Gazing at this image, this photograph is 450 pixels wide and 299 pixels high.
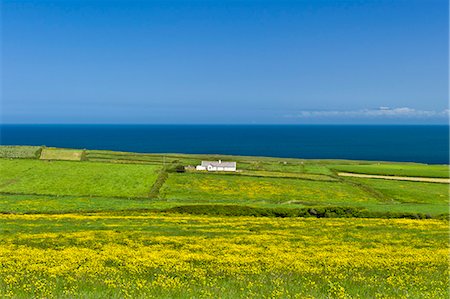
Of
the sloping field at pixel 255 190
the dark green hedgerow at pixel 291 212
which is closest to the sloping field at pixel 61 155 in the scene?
the sloping field at pixel 255 190

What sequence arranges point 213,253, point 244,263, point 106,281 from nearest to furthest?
point 106,281
point 244,263
point 213,253

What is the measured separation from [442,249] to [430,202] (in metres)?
54.3

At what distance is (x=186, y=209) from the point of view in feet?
195

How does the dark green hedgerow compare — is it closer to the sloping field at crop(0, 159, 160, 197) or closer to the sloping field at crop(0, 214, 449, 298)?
the sloping field at crop(0, 214, 449, 298)

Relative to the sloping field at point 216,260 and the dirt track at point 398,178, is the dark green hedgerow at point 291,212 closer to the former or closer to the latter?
the sloping field at point 216,260

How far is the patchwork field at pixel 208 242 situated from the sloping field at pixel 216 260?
0.10 meters

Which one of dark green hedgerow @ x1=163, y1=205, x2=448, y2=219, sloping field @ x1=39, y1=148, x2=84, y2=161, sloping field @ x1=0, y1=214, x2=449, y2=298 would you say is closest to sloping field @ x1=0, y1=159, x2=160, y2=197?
sloping field @ x1=39, y1=148, x2=84, y2=161

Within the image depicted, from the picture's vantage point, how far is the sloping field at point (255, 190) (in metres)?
79.9

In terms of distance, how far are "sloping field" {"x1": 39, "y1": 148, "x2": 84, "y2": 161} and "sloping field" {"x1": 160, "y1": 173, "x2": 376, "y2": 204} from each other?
4351 cm

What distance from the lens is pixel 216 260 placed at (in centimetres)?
2556

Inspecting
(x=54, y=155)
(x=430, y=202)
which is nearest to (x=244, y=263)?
(x=430, y=202)

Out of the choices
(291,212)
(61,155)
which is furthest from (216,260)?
(61,155)

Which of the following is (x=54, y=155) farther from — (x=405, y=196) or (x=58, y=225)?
(x=405, y=196)

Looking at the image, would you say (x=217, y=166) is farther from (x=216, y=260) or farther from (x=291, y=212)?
(x=216, y=260)
